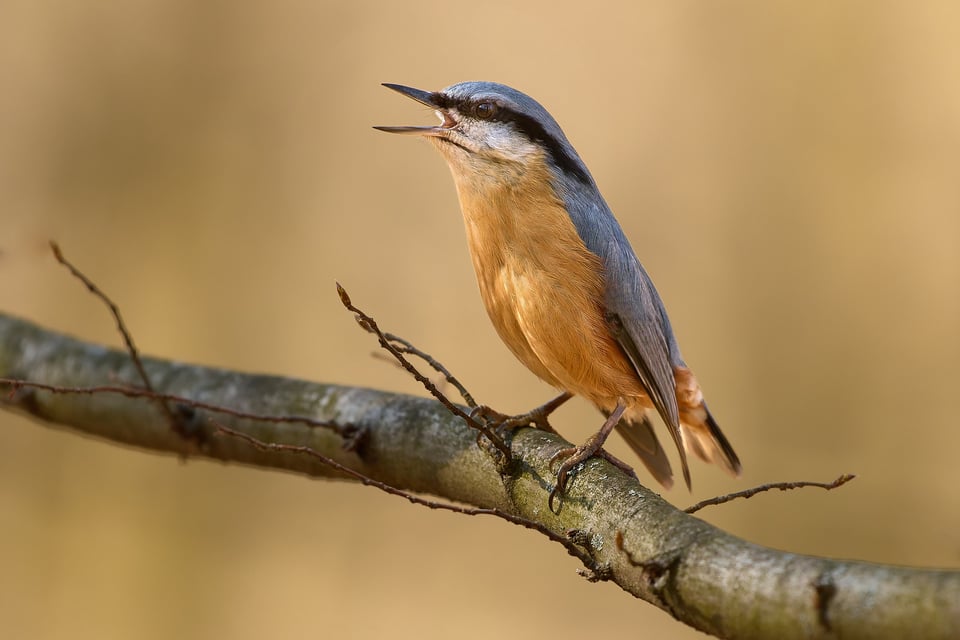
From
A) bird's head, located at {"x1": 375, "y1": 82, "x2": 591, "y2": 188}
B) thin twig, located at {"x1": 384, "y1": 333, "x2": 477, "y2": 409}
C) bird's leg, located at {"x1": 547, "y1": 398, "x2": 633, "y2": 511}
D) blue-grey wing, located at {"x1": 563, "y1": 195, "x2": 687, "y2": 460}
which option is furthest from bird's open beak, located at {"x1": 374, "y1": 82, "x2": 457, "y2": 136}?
bird's leg, located at {"x1": 547, "y1": 398, "x2": 633, "y2": 511}

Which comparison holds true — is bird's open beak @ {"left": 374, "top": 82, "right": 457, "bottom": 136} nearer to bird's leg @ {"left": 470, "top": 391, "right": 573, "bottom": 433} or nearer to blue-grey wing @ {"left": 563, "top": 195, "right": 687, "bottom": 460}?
blue-grey wing @ {"left": 563, "top": 195, "right": 687, "bottom": 460}

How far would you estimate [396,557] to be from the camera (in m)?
4.45

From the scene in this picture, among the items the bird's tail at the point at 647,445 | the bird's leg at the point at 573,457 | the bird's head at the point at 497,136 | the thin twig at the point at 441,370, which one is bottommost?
the bird's tail at the point at 647,445

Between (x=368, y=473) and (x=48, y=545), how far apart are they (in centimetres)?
345

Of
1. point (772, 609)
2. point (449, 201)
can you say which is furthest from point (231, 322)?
point (772, 609)

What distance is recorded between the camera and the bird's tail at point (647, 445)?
252 cm

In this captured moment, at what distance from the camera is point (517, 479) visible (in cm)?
174

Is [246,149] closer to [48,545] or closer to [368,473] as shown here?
[48,545]

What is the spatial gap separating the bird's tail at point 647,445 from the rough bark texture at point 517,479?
0.70 meters

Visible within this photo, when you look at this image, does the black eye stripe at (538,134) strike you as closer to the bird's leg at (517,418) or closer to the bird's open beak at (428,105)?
the bird's open beak at (428,105)

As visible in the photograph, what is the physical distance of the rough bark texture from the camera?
3.52 feet

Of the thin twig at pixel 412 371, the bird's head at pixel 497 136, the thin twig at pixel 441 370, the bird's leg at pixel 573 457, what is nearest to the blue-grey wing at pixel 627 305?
the bird's head at pixel 497 136

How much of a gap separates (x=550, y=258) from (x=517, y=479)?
0.60 meters

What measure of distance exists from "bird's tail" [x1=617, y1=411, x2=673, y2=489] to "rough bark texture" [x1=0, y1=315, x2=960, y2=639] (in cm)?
70
